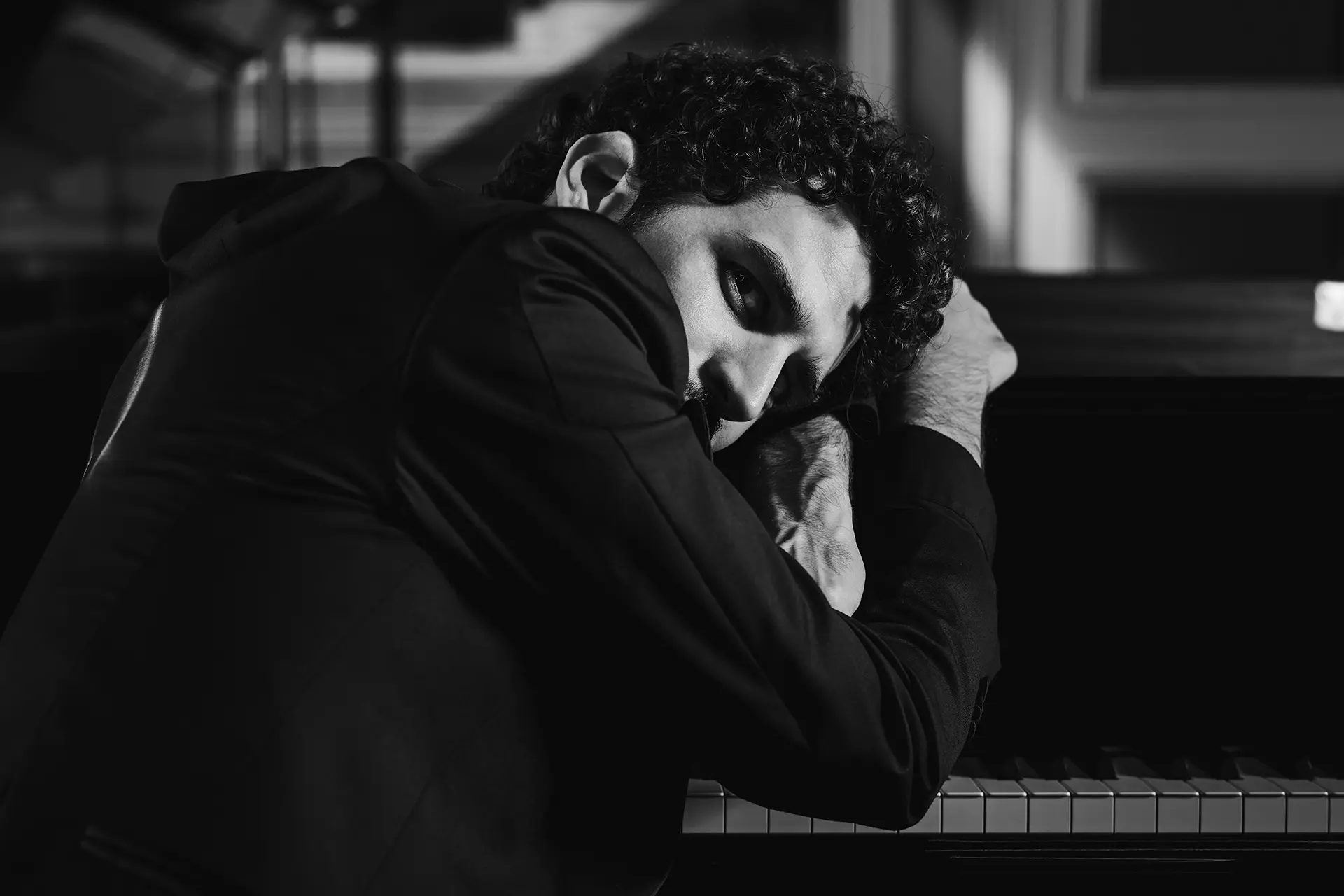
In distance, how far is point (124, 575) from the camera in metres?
0.77

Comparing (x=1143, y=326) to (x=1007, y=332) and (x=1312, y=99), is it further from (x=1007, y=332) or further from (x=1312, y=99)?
(x=1312, y=99)

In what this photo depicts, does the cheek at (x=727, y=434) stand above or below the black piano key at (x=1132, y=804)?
above

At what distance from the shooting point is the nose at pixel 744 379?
1.03 meters

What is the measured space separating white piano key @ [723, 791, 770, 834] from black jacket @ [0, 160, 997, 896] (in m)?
0.38

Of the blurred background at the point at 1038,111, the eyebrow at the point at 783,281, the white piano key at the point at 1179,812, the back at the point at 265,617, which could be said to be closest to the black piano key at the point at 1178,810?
the white piano key at the point at 1179,812

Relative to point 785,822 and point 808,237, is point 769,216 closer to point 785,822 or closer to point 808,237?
point 808,237

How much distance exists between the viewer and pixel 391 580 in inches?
30.1

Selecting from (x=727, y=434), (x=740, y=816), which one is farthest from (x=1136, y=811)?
(x=727, y=434)

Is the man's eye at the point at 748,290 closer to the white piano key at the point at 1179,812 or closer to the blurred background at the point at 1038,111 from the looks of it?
the white piano key at the point at 1179,812

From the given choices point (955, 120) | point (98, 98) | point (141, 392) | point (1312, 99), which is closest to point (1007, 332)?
point (141, 392)

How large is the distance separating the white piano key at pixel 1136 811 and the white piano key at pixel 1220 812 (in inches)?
0.4

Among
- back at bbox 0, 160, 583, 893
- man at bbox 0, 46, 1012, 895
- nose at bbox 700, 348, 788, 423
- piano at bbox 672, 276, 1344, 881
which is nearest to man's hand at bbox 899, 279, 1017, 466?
piano at bbox 672, 276, 1344, 881

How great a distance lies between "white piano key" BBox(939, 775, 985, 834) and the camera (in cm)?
121

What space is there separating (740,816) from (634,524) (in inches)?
22.8
